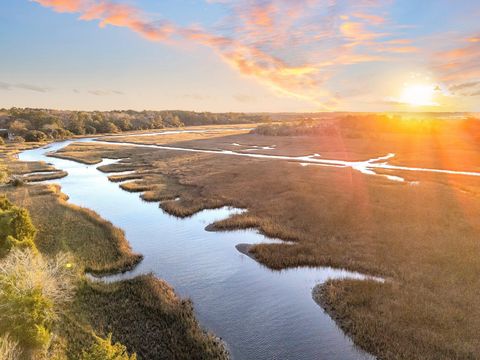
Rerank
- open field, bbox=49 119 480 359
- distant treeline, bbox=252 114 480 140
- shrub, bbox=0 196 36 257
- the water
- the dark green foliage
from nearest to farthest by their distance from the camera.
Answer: the dark green foliage
the water
open field, bbox=49 119 480 359
shrub, bbox=0 196 36 257
distant treeline, bbox=252 114 480 140

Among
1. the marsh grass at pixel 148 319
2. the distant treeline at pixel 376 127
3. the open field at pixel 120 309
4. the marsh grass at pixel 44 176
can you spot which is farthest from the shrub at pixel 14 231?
the distant treeline at pixel 376 127

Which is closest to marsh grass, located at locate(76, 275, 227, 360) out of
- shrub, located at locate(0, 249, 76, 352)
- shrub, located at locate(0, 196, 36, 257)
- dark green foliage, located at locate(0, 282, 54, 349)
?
shrub, located at locate(0, 249, 76, 352)

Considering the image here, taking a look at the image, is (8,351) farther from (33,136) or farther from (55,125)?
(55,125)

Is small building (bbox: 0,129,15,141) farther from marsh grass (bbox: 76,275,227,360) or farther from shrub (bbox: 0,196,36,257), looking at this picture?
marsh grass (bbox: 76,275,227,360)

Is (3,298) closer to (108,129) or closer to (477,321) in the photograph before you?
(477,321)

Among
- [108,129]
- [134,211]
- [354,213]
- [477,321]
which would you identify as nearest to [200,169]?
[134,211]

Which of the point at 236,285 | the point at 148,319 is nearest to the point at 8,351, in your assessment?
the point at 148,319
